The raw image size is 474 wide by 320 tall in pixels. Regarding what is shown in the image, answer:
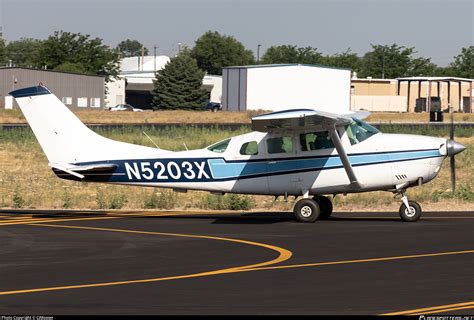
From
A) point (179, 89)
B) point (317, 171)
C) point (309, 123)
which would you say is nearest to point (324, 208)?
point (317, 171)

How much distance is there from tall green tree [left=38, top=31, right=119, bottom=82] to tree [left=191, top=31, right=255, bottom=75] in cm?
4712

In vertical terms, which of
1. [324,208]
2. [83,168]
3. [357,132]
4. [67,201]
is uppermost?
[357,132]

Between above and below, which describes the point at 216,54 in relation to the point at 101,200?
above

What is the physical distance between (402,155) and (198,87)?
78.9 m

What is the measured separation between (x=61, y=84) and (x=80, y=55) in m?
24.3

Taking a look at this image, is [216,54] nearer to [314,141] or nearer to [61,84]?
[61,84]

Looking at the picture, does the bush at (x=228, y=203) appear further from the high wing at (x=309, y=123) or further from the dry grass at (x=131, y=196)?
the high wing at (x=309, y=123)

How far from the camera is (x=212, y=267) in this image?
44.9ft

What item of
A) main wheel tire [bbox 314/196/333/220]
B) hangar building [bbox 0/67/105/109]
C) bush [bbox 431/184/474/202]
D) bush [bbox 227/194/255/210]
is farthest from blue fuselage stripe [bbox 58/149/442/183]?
hangar building [bbox 0/67/105/109]

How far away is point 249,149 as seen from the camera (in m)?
20.5

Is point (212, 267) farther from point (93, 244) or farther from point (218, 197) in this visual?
point (218, 197)

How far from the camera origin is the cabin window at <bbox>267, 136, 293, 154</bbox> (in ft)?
66.6

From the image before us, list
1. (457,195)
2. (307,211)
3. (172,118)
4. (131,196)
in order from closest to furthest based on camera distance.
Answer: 1. (307,211)
2. (457,195)
3. (131,196)
4. (172,118)

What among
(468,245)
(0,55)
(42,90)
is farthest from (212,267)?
(0,55)
